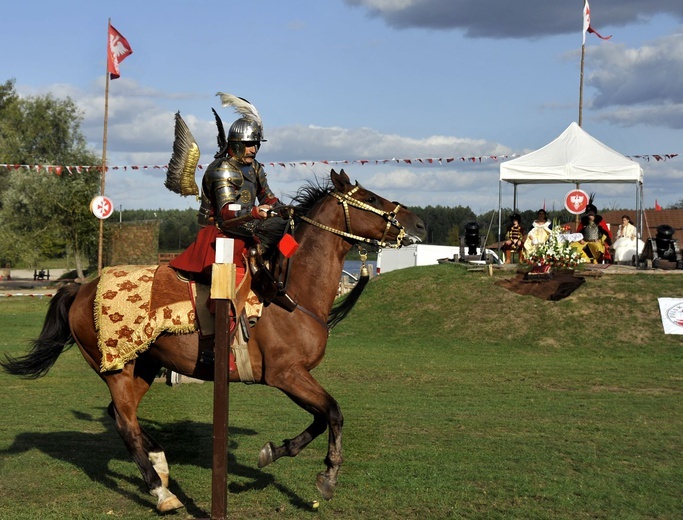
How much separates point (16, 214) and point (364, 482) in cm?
5517

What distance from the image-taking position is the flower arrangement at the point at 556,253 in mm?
24391

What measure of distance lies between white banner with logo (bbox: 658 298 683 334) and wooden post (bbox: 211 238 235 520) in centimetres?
1762

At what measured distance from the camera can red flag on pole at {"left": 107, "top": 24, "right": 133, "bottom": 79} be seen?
116ft

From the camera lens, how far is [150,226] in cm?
4434

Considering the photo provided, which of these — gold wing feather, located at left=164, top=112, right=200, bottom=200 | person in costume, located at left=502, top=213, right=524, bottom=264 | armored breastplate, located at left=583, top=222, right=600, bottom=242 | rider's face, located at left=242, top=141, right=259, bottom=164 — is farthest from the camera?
person in costume, located at left=502, top=213, right=524, bottom=264

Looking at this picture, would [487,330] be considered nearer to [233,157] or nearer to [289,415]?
[289,415]

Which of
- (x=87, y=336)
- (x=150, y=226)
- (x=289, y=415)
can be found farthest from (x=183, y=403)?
(x=150, y=226)

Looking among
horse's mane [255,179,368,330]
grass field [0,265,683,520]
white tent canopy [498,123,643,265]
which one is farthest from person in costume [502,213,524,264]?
horse's mane [255,179,368,330]

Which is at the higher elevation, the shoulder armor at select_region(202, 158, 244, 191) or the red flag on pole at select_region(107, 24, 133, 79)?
the red flag on pole at select_region(107, 24, 133, 79)

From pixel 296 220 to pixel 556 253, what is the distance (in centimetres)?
1734

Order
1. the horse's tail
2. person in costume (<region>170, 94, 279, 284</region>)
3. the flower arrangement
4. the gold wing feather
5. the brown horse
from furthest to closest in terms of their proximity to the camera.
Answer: the flower arrangement
the gold wing feather
the horse's tail
person in costume (<region>170, 94, 279, 284</region>)
the brown horse

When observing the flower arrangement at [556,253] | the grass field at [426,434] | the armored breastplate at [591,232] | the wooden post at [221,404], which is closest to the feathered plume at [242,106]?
the wooden post at [221,404]

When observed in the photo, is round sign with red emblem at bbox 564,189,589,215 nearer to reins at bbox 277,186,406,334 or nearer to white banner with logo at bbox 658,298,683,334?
white banner with logo at bbox 658,298,683,334

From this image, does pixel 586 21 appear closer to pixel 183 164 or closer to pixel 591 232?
pixel 591 232
